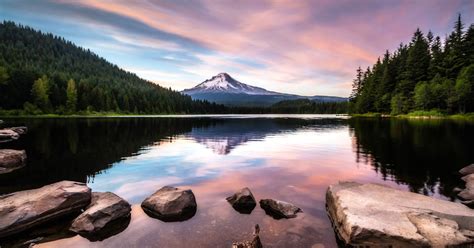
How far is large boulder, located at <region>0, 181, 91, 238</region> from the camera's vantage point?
10.8 m

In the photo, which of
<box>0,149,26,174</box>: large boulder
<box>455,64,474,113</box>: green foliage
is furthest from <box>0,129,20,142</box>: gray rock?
<box>455,64,474,113</box>: green foliage

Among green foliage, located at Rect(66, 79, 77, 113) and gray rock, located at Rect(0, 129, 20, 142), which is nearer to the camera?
gray rock, located at Rect(0, 129, 20, 142)

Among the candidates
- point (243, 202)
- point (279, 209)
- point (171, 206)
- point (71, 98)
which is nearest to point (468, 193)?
point (279, 209)

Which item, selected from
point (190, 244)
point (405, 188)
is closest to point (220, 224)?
point (190, 244)

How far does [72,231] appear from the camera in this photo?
1103cm

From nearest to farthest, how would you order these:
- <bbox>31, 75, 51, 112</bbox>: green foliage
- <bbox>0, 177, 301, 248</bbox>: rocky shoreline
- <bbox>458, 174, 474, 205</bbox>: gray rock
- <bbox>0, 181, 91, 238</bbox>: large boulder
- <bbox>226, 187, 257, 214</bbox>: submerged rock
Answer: <bbox>0, 181, 91, 238</bbox>: large boulder → <bbox>0, 177, 301, 248</bbox>: rocky shoreline → <bbox>226, 187, 257, 214</bbox>: submerged rock → <bbox>458, 174, 474, 205</bbox>: gray rock → <bbox>31, 75, 51, 112</bbox>: green foliage

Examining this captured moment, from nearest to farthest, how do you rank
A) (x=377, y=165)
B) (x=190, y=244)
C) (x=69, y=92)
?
(x=190, y=244)
(x=377, y=165)
(x=69, y=92)

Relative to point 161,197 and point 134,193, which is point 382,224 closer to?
point 161,197

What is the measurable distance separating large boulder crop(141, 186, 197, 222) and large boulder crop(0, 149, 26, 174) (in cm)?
1562

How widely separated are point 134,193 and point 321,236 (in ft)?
36.5

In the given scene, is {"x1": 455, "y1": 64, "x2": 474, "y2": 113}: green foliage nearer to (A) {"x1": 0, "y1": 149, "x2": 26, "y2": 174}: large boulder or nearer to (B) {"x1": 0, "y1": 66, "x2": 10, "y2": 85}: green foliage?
(A) {"x1": 0, "y1": 149, "x2": 26, "y2": 174}: large boulder

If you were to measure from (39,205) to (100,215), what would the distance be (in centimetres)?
264

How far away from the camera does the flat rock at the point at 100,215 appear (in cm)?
1099

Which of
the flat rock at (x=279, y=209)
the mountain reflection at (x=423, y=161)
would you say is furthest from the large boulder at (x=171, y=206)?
the mountain reflection at (x=423, y=161)
